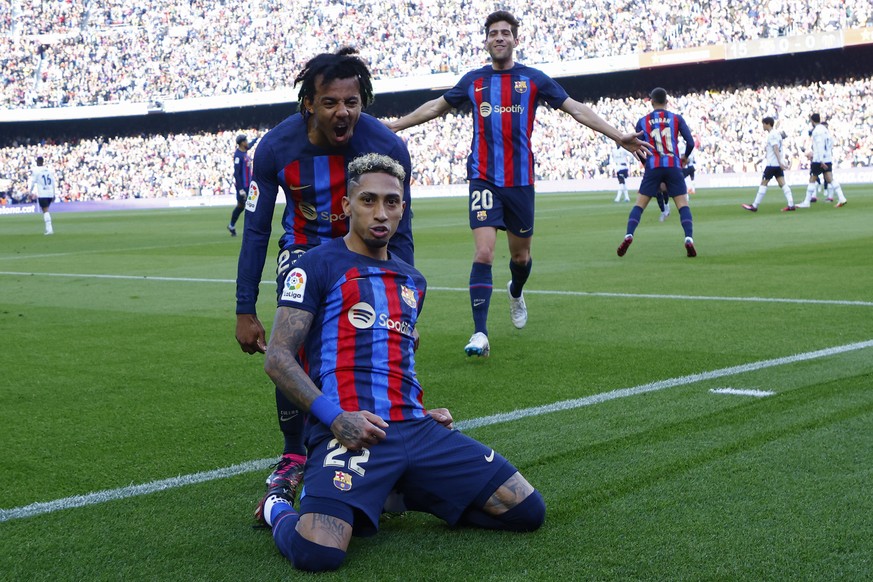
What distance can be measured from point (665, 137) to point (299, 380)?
11.6 metres

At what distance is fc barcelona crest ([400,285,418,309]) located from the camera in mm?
3666

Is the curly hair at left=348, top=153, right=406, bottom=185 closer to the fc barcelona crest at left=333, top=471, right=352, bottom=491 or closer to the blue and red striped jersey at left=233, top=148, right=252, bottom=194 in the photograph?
the fc barcelona crest at left=333, top=471, right=352, bottom=491

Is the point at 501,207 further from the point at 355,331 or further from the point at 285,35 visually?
the point at 285,35

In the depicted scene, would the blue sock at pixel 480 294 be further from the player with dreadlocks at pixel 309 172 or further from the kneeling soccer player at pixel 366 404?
the kneeling soccer player at pixel 366 404

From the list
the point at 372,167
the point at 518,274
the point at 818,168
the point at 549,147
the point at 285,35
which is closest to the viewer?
the point at 372,167

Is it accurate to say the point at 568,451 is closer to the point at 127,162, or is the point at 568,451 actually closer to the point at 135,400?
the point at 135,400

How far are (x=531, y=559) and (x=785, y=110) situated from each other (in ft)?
135

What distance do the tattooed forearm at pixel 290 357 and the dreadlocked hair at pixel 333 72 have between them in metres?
0.96

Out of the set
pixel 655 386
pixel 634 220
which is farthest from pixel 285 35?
pixel 655 386

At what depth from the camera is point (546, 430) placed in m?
4.69

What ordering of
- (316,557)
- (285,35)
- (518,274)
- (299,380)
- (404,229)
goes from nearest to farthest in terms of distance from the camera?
(316,557)
(299,380)
(404,229)
(518,274)
(285,35)

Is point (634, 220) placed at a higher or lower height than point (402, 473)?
lower

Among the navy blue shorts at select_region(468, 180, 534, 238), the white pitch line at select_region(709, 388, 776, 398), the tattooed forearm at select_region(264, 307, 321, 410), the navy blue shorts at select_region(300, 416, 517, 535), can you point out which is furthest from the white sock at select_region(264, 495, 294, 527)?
the navy blue shorts at select_region(468, 180, 534, 238)

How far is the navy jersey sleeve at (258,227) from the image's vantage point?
13.7 ft
